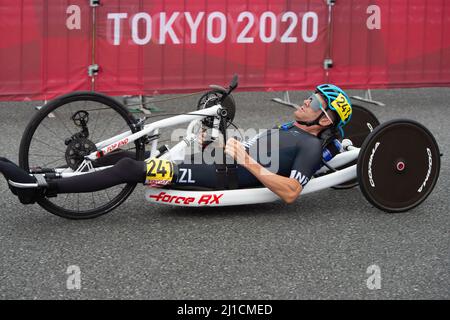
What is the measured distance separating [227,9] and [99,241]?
491cm

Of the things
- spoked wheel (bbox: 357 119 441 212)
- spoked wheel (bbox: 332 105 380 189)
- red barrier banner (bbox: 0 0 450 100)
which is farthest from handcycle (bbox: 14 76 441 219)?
red barrier banner (bbox: 0 0 450 100)

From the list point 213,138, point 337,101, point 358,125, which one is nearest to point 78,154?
point 213,138

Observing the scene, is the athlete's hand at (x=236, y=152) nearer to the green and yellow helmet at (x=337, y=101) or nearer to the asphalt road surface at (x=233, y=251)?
the asphalt road surface at (x=233, y=251)

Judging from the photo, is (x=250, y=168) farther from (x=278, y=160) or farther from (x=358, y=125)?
(x=358, y=125)

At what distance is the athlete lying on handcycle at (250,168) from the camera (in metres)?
5.60

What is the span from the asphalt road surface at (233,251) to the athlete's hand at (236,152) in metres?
0.46

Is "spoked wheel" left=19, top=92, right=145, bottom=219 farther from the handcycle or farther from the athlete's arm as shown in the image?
the athlete's arm

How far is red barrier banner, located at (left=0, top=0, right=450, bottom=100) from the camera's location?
948 centimetres

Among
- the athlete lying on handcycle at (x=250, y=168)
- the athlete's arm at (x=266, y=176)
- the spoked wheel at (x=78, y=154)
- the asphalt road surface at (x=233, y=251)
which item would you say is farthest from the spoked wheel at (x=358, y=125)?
the spoked wheel at (x=78, y=154)

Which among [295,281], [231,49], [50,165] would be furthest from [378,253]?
[231,49]

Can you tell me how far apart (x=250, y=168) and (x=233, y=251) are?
0.64 m

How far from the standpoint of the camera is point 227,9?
392 inches

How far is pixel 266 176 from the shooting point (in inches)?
231

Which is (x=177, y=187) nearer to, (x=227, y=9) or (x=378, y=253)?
(x=378, y=253)
